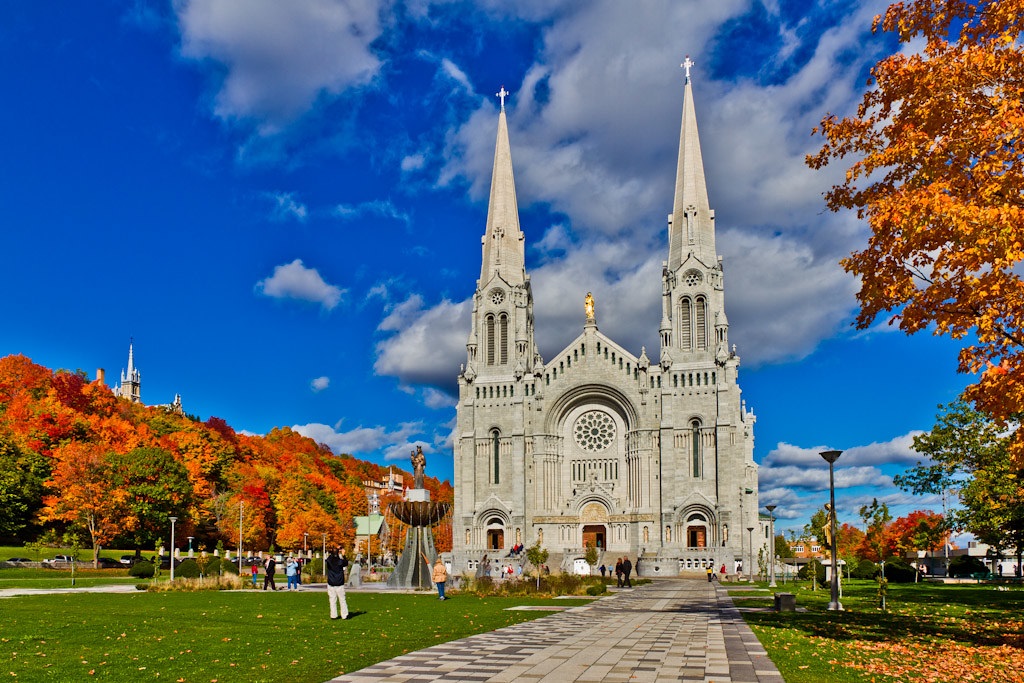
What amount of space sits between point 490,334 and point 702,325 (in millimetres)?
18736

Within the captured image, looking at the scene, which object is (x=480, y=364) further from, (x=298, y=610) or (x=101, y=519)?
(x=298, y=610)

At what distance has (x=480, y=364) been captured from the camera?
7969 centimetres

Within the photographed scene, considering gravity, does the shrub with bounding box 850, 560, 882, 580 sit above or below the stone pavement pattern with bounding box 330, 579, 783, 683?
below

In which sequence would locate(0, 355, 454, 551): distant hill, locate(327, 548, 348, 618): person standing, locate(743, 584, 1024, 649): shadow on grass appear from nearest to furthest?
1. locate(743, 584, 1024, 649): shadow on grass
2. locate(327, 548, 348, 618): person standing
3. locate(0, 355, 454, 551): distant hill

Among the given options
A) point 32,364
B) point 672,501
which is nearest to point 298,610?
point 672,501

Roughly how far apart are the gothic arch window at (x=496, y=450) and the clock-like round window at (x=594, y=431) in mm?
6565

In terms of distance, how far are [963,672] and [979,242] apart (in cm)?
634

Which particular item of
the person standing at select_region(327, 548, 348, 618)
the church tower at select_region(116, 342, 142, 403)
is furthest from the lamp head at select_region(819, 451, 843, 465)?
the church tower at select_region(116, 342, 142, 403)

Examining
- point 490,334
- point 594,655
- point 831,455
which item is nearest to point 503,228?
point 490,334

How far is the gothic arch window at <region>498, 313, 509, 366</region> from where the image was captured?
260ft

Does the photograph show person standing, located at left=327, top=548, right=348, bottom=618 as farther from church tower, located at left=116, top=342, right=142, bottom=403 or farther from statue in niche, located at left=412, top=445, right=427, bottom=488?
church tower, located at left=116, top=342, right=142, bottom=403

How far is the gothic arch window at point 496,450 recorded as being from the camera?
77.2 meters

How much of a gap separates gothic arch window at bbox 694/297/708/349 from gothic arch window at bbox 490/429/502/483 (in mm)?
18747

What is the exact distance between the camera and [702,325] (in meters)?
73.3
